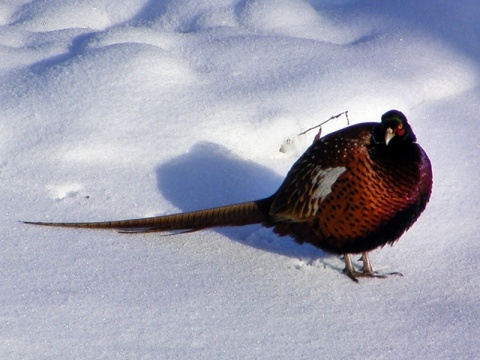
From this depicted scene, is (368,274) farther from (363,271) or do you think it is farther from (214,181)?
(214,181)

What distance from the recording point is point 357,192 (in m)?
2.78

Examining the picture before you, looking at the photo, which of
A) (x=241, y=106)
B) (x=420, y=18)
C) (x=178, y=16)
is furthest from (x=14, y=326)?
(x=420, y=18)

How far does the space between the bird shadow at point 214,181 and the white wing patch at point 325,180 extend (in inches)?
14.0

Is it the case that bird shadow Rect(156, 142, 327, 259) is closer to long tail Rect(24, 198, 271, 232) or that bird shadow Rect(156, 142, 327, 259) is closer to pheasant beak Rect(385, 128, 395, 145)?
long tail Rect(24, 198, 271, 232)

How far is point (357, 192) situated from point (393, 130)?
0.25 meters

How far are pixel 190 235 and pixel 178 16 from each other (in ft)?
6.21

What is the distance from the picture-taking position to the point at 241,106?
11.8 ft

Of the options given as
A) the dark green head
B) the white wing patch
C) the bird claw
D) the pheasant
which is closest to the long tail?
the pheasant

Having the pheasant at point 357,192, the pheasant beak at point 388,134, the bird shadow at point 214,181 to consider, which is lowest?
the bird shadow at point 214,181

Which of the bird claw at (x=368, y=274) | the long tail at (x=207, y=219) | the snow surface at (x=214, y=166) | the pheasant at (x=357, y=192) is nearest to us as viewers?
the snow surface at (x=214, y=166)

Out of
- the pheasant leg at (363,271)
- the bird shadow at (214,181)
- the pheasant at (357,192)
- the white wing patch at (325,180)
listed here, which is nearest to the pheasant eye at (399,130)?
the pheasant at (357,192)

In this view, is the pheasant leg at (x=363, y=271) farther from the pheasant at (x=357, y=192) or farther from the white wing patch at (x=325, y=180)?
the white wing patch at (x=325, y=180)

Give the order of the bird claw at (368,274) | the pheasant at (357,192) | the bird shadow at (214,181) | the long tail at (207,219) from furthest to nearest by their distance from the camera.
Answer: the bird shadow at (214,181), the long tail at (207,219), the bird claw at (368,274), the pheasant at (357,192)

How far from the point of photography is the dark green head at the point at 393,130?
9.12ft
